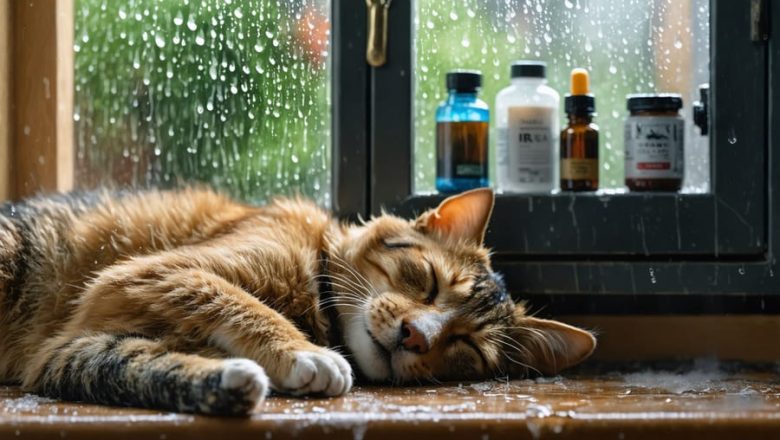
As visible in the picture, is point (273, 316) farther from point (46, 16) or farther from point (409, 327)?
point (46, 16)

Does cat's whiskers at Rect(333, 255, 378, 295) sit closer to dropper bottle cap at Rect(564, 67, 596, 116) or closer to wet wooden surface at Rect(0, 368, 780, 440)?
wet wooden surface at Rect(0, 368, 780, 440)

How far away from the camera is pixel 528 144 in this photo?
184 centimetres

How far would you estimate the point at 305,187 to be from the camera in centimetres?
197

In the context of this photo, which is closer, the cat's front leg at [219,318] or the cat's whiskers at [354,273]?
the cat's front leg at [219,318]

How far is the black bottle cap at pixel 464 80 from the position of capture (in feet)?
5.95

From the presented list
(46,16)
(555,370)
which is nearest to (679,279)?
(555,370)

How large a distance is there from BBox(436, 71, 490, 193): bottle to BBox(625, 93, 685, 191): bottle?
0.28 metres

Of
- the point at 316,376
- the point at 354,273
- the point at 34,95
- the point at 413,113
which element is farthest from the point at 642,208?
the point at 34,95

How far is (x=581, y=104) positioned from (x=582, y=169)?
0.12 metres

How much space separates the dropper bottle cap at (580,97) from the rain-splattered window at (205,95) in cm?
48

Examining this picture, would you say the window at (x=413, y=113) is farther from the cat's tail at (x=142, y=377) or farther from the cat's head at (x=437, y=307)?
the cat's tail at (x=142, y=377)

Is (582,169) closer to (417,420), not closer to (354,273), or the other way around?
(354,273)

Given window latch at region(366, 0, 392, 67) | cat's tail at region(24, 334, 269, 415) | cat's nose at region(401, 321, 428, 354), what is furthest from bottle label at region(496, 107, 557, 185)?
cat's tail at region(24, 334, 269, 415)

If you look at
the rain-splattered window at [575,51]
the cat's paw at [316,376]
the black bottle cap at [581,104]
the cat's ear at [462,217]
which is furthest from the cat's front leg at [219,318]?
the black bottle cap at [581,104]
